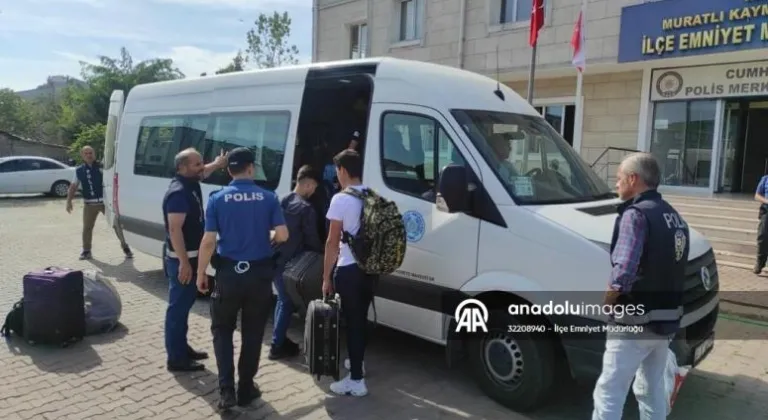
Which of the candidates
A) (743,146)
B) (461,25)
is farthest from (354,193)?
(743,146)

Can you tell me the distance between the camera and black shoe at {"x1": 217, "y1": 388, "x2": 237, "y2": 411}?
3721mm

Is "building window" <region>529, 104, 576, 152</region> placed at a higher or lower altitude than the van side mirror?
higher

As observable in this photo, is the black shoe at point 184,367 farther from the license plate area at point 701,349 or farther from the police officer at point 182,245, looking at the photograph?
the license plate area at point 701,349

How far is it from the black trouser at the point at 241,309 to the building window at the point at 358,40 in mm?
15830

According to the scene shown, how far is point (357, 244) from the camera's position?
3748 millimetres

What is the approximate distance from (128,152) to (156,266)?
1939mm

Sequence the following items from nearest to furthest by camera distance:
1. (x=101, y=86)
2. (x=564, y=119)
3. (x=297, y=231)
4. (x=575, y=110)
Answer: (x=297, y=231) → (x=575, y=110) → (x=564, y=119) → (x=101, y=86)

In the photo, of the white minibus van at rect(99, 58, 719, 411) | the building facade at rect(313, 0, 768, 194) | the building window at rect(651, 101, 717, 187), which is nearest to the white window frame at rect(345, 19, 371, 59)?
the building facade at rect(313, 0, 768, 194)

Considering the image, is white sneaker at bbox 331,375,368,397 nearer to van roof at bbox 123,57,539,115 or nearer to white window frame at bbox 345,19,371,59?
van roof at bbox 123,57,539,115

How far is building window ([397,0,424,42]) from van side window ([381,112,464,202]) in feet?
42.1

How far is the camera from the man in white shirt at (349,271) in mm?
3768

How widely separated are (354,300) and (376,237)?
51 cm

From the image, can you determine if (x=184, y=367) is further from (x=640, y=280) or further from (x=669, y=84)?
(x=669, y=84)

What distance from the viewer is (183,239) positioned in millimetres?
4242
